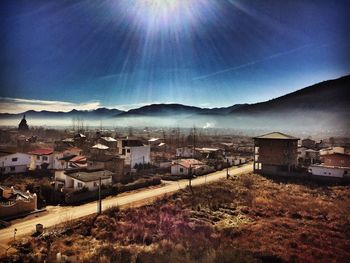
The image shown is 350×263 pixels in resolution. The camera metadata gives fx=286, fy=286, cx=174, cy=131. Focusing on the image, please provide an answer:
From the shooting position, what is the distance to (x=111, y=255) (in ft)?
22.2

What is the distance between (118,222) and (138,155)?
44.6 feet

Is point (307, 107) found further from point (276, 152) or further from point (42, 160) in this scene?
point (42, 160)

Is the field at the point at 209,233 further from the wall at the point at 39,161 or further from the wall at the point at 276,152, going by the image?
the wall at the point at 39,161

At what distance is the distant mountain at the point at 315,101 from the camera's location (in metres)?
8.98

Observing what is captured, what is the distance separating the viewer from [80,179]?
14.7 m

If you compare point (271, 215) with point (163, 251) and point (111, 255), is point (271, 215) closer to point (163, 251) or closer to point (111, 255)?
point (163, 251)

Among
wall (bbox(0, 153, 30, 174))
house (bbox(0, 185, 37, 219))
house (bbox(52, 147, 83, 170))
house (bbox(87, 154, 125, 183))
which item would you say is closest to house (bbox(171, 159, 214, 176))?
house (bbox(87, 154, 125, 183))

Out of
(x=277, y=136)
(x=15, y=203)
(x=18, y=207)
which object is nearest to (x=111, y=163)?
(x=18, y=207)

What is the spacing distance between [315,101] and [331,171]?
22.6ft

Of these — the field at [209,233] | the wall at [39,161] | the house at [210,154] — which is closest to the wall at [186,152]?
the house at [210,154]

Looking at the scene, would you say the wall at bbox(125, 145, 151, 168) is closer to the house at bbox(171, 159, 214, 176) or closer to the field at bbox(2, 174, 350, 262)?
the house at bbox(171, 159, 214, 176)

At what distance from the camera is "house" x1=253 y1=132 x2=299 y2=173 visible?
20.4m

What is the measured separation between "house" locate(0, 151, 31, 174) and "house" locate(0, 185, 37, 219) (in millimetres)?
8620

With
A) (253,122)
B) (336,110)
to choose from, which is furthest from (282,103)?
(336,110)
